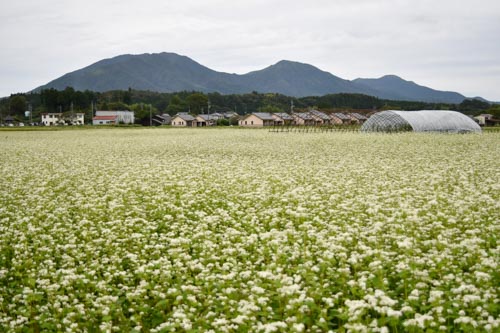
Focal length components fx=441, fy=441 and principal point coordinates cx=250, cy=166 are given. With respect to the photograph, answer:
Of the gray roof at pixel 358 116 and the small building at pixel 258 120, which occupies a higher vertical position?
the gray roof at pixel 358 116

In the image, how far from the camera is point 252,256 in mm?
8125

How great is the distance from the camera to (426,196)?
12820mm

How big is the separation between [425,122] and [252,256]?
5452 cm

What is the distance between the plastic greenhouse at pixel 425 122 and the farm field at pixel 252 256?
42395 mm

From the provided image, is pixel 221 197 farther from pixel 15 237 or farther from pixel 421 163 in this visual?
pixel 421 163

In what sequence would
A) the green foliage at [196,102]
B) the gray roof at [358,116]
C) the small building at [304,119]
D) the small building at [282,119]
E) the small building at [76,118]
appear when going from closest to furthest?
the small building at [282,119], the small building at [304,119], the small building at [76,118], the gray roof at [358,116], the green foliage at [196,102]

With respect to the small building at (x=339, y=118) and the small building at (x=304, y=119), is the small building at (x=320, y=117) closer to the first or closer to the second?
the small building at (x=304, y=119)

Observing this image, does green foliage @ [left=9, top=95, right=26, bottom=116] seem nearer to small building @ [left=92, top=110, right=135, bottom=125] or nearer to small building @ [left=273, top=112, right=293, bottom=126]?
small building @ [left=92, top=110, right=135, bottom=125]

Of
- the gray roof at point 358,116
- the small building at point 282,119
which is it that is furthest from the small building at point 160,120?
the gray roof at point 358,116

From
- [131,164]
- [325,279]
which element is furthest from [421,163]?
[325,279]

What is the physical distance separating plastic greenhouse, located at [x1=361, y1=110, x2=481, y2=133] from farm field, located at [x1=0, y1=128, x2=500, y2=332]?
42.4m

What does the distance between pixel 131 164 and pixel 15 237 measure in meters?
13.5

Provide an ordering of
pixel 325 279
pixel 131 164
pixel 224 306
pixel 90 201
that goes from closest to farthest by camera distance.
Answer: pixel 224 306 < pixel 325 279 < pixel 90 201 < pixel 131 164

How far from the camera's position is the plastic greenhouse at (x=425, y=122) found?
56.5 m
